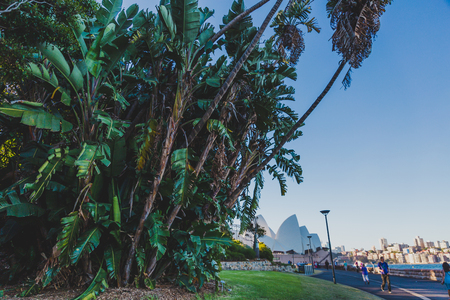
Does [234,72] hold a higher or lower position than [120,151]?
higher

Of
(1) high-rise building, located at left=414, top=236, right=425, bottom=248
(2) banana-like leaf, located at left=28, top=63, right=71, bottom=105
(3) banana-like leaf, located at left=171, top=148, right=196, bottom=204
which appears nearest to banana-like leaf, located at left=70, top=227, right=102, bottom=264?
(3) banana-like leaf, located at left=171, top=148, right=196, bottom=204

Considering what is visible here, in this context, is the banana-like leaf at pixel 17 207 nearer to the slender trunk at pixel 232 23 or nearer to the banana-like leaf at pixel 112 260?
the banana-like leaf at pixel 112 260

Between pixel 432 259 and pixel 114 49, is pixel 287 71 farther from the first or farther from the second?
pixel 432 259

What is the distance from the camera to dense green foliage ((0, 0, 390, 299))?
468cm

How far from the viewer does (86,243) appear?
4.54 metres

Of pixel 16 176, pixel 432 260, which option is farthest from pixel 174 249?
pixel 432 260

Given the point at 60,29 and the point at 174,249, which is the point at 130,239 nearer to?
the point at 174,249

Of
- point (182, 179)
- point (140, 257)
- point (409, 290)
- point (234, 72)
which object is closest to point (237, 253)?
point (409, 290)

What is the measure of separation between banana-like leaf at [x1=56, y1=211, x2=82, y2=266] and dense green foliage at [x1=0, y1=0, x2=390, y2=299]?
2 cm

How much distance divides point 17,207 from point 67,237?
1472 mm

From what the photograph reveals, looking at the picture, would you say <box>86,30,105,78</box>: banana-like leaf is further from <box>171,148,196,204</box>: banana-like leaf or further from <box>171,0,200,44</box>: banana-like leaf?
<box>171,148,196,204</box>: banana-like leaf

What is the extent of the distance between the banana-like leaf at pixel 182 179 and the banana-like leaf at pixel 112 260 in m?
1.69

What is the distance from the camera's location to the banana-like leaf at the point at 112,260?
15.9 ft

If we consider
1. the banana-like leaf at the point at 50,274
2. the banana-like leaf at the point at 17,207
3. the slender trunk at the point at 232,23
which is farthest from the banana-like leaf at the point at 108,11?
the banana-like leaf at the point at 50,274
